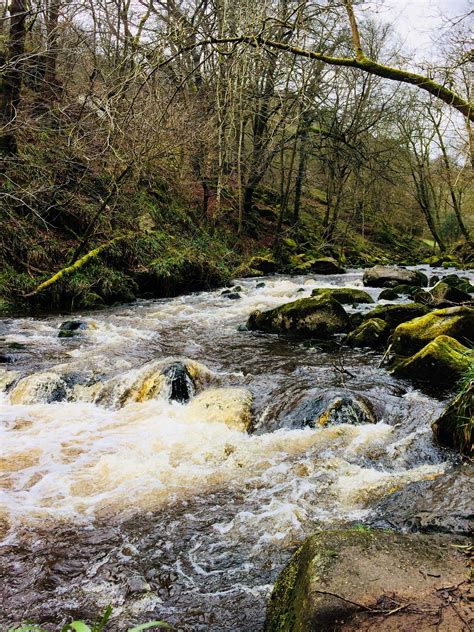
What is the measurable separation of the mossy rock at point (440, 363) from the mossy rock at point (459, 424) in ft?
5.30

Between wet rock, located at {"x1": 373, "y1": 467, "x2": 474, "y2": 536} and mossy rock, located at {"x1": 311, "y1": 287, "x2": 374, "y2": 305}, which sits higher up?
mossy rock, located at {"x1": 311, "y1": 287, "x2": 374, "y2": 305}

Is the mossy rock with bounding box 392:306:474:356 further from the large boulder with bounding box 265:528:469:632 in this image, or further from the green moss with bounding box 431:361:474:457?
the large boulder with bounding box 265:528:469:632

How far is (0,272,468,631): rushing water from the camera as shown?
2930 mm

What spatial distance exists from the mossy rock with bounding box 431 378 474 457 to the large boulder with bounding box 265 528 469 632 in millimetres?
1806

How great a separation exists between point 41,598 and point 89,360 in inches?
192

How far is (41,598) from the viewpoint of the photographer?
2.84 metres

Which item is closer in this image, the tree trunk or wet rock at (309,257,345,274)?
the tree trunk

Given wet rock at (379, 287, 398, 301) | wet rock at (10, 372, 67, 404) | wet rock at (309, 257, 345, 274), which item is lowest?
wet rock at (10, 372, 67, 404)

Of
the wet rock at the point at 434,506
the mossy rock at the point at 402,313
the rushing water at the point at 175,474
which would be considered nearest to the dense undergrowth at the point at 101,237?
the rushing water at the point at 175,474

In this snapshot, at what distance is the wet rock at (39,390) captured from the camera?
6.24 m

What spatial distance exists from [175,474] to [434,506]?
2217 mm

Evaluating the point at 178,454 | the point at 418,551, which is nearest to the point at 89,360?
the point at 178,454

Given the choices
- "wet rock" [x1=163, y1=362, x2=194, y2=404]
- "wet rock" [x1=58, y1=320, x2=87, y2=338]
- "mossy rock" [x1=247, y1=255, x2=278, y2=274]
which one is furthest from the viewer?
"mossy rock" [x1=247, y1=255, x2=278, y2=274]

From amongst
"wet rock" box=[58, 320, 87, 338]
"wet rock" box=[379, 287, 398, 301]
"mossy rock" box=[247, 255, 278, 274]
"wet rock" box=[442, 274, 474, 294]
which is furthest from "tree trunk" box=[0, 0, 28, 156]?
"wet rock" box=[442, 274, 474, 294]
